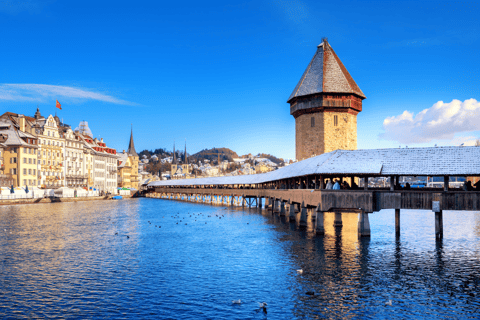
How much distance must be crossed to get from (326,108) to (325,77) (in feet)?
17.3

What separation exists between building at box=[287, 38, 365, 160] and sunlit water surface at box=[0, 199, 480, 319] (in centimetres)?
3425

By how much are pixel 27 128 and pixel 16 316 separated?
8506 centimetres

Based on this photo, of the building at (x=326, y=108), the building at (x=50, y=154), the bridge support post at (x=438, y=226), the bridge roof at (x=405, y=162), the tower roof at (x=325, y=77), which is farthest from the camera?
the building at (x=50, y=154)

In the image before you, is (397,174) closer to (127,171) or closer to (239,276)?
(239,276)

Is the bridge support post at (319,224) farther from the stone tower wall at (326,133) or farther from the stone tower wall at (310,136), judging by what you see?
the stone tower wall at (310,136)

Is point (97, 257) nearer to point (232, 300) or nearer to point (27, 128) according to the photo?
point (232, 300)

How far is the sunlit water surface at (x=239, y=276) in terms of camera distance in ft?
51.3

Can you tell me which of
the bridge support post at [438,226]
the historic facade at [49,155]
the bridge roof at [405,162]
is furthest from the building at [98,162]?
the bridge support post at [438,226]

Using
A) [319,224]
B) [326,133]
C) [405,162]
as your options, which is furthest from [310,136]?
[405,162]

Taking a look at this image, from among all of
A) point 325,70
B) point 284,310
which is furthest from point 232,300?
point 325,70

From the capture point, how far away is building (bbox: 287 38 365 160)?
67375 mm

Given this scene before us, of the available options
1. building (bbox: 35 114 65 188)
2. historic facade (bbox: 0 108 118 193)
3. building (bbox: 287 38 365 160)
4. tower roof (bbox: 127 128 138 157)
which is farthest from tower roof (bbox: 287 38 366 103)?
tower roof (bbox: 127 128 138 157)

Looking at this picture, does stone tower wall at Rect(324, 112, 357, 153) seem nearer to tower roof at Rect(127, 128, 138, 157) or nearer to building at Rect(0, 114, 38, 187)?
building at Rect(0, 114, 38, 187)

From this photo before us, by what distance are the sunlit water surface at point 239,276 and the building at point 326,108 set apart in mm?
34253
